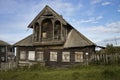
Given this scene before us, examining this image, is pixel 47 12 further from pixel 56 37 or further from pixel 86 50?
pixel 86 50

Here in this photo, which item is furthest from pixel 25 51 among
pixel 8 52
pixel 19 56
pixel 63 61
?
pixel 8 52

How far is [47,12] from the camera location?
3334cm

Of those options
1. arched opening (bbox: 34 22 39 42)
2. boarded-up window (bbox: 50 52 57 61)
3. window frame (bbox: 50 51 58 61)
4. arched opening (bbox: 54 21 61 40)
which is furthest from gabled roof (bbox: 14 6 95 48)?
boarded-up window (bbox: 50 52 57 61)

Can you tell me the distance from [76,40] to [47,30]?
16.1 ft

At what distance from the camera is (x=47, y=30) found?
→ 113 feet

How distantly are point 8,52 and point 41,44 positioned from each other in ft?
125

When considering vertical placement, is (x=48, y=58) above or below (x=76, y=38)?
below

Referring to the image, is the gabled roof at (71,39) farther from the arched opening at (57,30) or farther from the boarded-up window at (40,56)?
the boarded-up window at (40,56)

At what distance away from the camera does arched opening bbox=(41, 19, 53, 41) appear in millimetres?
34094

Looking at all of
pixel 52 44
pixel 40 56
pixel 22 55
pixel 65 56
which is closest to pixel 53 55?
pixel 52 44

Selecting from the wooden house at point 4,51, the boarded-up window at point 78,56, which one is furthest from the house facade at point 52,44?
the wooden house at point 4,51

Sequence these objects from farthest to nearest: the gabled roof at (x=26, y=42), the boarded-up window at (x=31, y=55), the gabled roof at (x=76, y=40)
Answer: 1. the gabled roof at (x=26, y=42)
2. the boarded-up window at (x=31, y=55)
3. the gabled roof at (x=76, y=40)

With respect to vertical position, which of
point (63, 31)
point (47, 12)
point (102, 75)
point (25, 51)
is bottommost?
point (102, 75)

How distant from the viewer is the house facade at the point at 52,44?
31859mm
